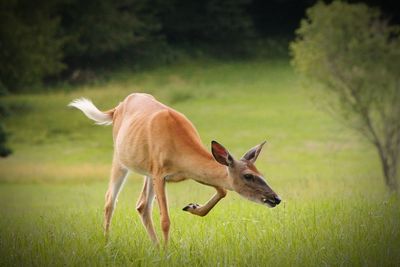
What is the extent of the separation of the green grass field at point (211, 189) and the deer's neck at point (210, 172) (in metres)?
0.48

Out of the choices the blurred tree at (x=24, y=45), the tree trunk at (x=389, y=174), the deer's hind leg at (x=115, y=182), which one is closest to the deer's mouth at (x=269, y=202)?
the deer's hind leg at (x=115, y=182)

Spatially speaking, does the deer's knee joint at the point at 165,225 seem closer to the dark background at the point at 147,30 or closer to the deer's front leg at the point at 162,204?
the deer's front leg at the point at 162,204

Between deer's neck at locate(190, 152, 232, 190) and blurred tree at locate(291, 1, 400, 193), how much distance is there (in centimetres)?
1466

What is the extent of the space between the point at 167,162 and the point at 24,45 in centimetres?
3146

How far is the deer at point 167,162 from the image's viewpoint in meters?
7.29

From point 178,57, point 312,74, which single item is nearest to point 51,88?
point 178,57

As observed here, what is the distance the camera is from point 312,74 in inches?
902

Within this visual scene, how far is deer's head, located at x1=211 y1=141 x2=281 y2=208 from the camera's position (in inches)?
281

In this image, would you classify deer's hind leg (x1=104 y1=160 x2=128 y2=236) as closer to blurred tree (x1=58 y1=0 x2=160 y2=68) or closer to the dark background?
the dark background

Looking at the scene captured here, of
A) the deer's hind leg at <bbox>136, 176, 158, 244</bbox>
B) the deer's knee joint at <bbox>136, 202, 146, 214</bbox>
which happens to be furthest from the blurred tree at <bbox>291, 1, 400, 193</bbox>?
the deer's knee joint at <bbox>136, 202, 146, 214</bbox>

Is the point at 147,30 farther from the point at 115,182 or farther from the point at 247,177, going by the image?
the point at 247,177

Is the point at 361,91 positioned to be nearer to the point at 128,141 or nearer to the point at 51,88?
the point at 128,141

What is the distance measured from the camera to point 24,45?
38.2 meters

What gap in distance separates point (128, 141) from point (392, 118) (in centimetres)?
1448
